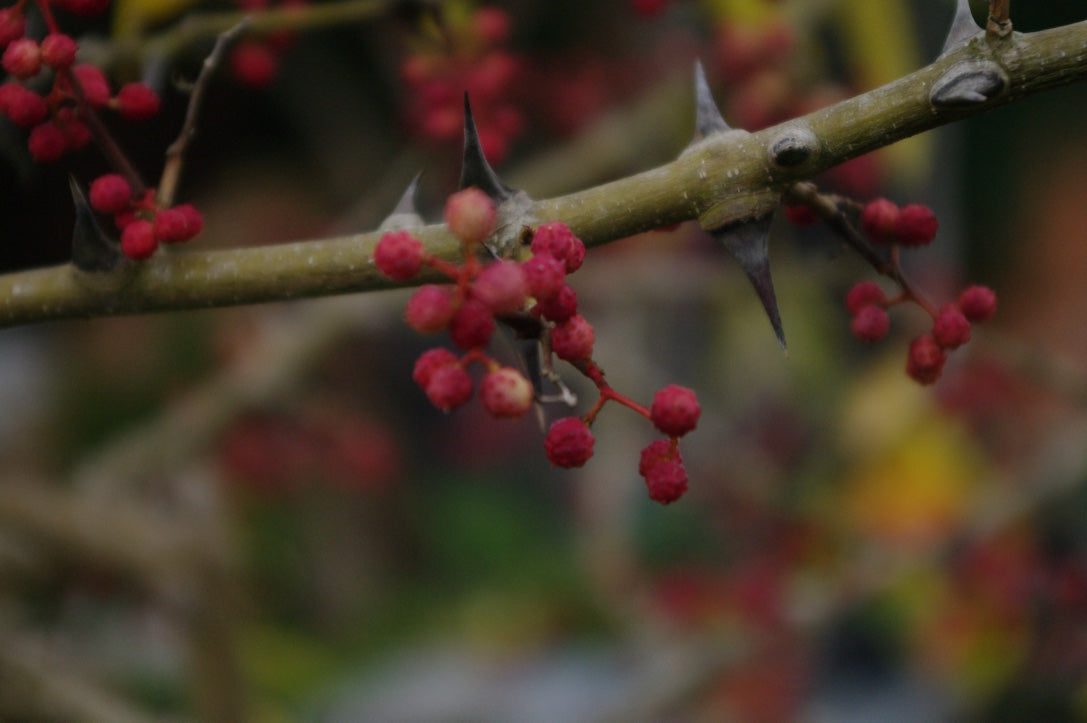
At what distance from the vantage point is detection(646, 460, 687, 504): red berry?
466 millimetres

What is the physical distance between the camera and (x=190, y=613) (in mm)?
996

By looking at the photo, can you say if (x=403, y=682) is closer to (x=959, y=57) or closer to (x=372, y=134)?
(x=372, y=134)

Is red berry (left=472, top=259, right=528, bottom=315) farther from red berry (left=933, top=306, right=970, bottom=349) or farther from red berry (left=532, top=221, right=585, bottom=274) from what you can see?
red berry (left=933, top=306, right=970, bottom=349)

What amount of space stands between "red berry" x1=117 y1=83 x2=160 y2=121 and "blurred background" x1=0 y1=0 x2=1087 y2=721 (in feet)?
0.15

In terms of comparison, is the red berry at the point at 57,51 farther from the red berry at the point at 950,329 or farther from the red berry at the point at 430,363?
the red berry at the point at 950,329

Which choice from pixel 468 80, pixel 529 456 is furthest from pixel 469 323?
pixel 529 456

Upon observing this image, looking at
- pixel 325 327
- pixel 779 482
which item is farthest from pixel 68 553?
pixel 779 482

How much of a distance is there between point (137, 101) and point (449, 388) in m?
0.26

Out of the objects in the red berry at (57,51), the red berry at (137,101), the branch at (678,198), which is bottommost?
the branch at (678,198)

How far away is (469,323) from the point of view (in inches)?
Answer: 16.8

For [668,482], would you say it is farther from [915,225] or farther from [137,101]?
[137,101]

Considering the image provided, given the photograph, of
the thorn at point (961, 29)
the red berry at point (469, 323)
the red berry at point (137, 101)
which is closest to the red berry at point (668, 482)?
the red berry at point (469, 323)

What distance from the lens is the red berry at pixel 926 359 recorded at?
543 millimetres

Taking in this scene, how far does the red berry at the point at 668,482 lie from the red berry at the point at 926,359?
0.51 ft
